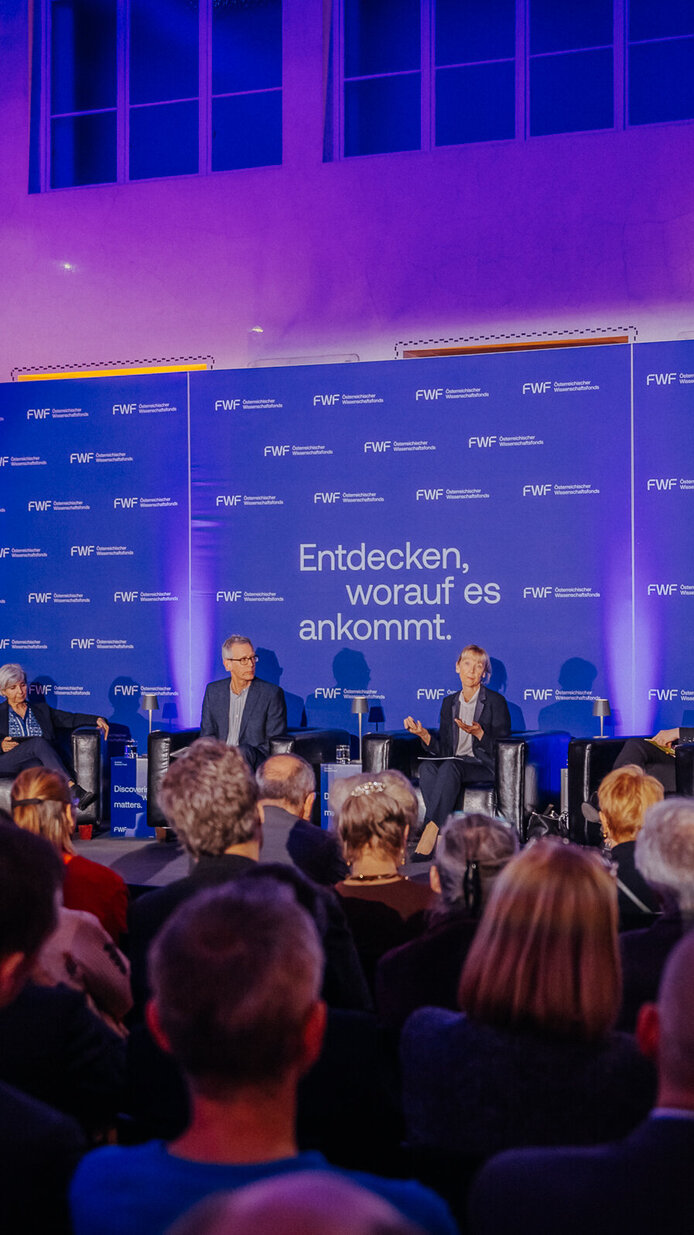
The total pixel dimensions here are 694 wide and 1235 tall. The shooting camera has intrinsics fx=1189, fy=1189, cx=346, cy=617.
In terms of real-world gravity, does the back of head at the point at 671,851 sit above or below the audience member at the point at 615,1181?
above

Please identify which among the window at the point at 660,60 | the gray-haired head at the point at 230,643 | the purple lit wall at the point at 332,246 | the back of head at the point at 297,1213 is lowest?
the back of head at the point at 297,1213

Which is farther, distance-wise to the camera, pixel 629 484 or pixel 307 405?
pixel 307 405

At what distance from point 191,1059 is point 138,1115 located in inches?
35.4

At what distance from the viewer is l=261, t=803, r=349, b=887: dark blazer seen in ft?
11.1

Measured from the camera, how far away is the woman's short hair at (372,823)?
2.95m

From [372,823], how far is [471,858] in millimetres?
479

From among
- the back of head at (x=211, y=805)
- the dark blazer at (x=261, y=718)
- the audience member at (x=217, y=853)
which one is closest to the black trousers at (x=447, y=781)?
the dark blazer at (x=261, y=718)

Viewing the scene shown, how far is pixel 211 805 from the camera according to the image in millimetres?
2719

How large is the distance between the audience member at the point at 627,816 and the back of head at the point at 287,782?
89cm

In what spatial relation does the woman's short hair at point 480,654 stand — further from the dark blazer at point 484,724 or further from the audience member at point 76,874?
the audience member at point 76,874

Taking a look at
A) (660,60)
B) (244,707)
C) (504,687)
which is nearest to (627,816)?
(504,687)

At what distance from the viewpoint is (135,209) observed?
8523mm

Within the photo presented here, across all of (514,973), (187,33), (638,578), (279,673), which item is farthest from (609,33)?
(514,973)

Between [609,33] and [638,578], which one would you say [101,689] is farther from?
[609,33]
